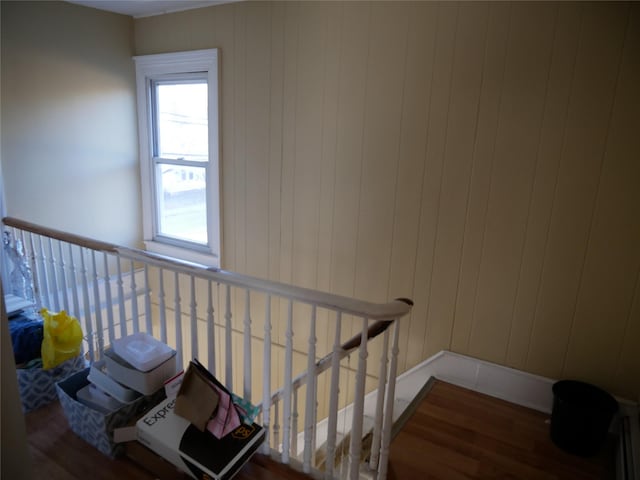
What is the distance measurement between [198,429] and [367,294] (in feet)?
4.64

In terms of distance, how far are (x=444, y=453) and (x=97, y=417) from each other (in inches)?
62.3

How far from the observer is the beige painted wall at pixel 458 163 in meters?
2.05

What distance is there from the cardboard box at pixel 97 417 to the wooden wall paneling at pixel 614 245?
2139mm

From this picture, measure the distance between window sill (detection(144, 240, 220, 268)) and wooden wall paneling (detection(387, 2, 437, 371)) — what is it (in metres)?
1.56

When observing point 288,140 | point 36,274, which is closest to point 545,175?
point 288,140

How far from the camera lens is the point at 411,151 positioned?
251 centimetres

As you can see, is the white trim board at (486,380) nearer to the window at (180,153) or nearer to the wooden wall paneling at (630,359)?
the wooden wall paneling at (630,359)

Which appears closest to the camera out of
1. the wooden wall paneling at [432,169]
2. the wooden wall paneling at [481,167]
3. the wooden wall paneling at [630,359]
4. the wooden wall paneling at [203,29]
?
the wooden wall paneling at [630,359]

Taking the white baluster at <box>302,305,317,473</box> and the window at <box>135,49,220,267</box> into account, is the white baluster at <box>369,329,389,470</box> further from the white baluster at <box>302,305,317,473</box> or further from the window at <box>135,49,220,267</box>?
the window at <box>135,49,220,267</box>

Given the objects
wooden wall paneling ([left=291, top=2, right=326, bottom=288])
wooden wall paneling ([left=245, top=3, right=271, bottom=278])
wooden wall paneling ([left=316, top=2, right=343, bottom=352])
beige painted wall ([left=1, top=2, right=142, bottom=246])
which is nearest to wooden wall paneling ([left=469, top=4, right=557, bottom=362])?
wooden wall paneling ([left=316, top=2, right=343, bottom=352])

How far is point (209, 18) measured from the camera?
3.14 metres

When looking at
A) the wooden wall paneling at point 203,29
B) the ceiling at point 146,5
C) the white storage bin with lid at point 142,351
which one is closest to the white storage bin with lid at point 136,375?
the white storage bin with lid at point 142,351

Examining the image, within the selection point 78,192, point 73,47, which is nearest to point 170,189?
point 78,192

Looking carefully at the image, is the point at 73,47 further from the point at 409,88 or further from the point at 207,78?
the point at 409,88
